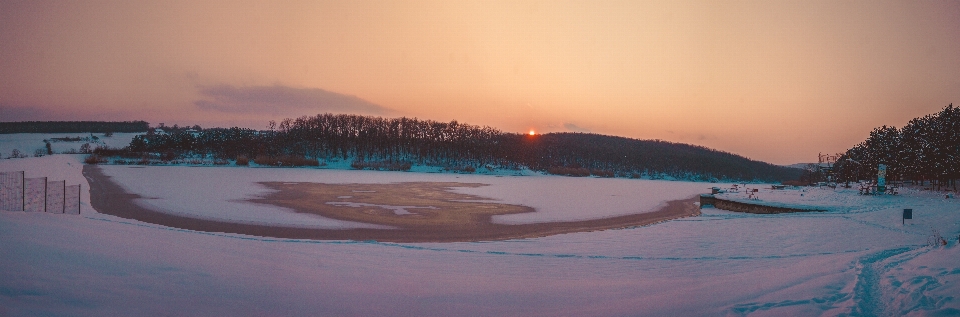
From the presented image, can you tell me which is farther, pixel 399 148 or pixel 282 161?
pixel 399 148

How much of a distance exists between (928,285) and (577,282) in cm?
430

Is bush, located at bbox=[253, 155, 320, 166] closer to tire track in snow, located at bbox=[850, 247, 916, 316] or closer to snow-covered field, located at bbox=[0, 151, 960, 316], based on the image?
snow-covered field, located at bbox=[0, 151, 960, 316]

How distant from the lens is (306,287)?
6.87m

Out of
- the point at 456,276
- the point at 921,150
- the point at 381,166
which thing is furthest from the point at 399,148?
the point at 456,276

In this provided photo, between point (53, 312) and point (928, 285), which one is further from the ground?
point (928, 285)

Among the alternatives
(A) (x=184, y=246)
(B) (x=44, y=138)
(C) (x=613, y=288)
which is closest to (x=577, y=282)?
(C) (x=613, y=288)

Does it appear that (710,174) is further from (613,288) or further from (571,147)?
(613,288)

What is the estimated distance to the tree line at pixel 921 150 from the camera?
95.6 ft

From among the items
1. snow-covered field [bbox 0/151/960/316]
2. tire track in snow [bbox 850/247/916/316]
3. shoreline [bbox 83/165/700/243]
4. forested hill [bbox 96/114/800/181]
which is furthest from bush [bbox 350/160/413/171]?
tire track in snow [bbox 850/247/916/316]

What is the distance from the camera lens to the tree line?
95.6 ft

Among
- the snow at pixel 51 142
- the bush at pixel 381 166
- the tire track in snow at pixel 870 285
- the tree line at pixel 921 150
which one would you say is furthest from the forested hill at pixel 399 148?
the tire track in snow at pixel 870 285

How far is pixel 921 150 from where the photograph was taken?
32.2 meters

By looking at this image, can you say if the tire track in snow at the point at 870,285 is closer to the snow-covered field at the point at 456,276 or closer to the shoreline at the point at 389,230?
the snow-covered field at the point at 456,276

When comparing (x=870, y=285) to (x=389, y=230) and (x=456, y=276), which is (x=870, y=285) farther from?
(x=389, y=230)
